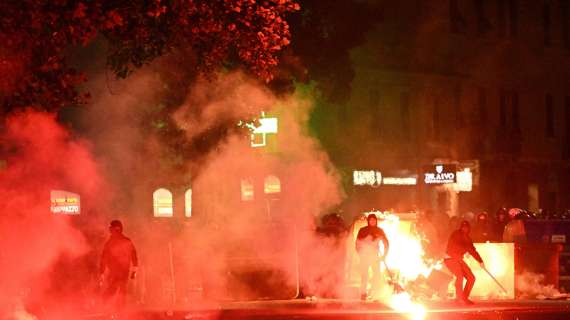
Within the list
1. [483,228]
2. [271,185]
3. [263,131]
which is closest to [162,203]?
[271,185]

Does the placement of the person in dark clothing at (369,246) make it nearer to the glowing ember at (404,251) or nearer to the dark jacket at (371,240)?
the dark jacket at (371,240)

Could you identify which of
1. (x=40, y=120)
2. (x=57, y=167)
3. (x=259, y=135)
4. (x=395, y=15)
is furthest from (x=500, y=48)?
(x=40, y=120)

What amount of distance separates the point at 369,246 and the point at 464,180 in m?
20.3

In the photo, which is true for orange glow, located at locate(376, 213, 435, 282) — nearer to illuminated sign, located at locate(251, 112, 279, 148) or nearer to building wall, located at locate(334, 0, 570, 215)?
illuminated sign, located at locate(251, 112, 279, 148)

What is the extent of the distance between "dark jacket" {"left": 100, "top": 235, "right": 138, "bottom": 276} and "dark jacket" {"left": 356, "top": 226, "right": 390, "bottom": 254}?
4.09m

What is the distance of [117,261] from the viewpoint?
18109mm

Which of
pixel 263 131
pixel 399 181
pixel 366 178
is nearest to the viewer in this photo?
pixel 263 131

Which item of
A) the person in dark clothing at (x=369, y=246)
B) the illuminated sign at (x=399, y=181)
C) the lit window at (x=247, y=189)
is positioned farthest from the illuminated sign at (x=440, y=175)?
the person in dark clothing at (x=369, y=246)

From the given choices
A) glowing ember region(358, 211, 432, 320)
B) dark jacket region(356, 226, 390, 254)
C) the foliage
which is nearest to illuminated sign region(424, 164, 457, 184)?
glowing ember region(358, 211, 432, 320)

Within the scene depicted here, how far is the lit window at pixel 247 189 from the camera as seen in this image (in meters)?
31.2

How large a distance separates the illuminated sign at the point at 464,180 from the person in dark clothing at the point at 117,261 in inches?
889

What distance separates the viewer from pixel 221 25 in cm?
1528

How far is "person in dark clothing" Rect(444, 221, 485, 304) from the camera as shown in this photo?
19.1 meters

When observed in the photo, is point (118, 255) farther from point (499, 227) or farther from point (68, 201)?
point (68, 201)
